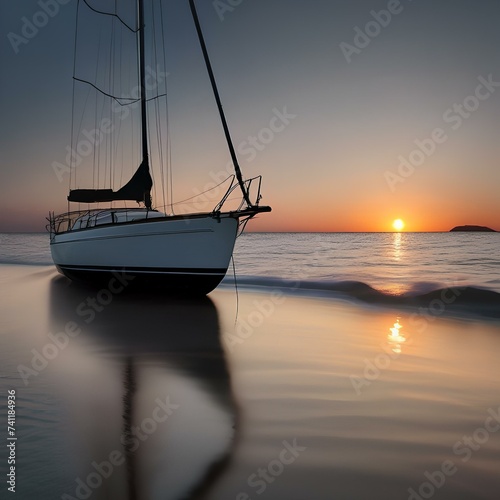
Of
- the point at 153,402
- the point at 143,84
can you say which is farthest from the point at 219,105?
the point at 153,402

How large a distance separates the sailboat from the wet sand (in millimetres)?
3262

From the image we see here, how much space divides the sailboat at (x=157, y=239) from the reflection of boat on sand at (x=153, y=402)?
2.96 metres

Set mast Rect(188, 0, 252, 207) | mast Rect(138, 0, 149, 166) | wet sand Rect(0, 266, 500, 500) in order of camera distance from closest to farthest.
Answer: wet sand Rect(0, 266, 500, 500)
mast Rect(188, 0, 252, 207)
mast Rect(138, 0, 149, 166)

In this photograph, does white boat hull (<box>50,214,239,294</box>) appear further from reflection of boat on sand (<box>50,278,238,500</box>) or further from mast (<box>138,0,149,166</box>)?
mast (<box>138,0,149,166</box>)

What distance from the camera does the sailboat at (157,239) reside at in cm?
1136

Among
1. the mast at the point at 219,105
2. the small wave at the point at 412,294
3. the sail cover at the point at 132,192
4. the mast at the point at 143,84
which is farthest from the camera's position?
the mast at the point at 143,84

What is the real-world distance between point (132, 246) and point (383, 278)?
43.8ft

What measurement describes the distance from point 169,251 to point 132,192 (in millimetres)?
3310

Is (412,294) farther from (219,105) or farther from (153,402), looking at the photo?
(153,402)

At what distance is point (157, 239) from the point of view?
1176cm

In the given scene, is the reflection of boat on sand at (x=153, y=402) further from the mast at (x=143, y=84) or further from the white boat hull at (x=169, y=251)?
the mast at (x=143, y=84)

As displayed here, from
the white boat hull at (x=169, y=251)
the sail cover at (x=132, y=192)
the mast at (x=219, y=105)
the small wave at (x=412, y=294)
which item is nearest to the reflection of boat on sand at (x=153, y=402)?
the white boat hull at (x=169, y=251)

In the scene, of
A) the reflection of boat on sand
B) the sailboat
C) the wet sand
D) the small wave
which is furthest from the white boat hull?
the small wave

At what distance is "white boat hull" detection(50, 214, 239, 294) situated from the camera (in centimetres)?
1139
